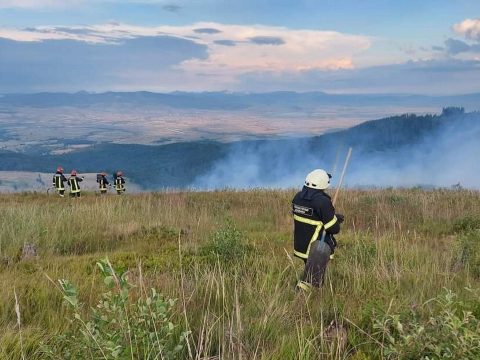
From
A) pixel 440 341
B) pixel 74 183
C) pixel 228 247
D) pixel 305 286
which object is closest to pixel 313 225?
pixel 305 286

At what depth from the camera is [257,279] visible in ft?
18.3

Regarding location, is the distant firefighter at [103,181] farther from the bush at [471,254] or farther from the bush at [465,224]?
the bush at [471,254]

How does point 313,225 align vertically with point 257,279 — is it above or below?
above

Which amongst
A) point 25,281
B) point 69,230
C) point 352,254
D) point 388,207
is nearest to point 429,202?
point 388,207

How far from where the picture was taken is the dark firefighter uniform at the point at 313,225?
5.82 metres

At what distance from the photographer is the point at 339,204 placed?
15.9 meters

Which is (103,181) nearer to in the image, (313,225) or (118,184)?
(118,184)

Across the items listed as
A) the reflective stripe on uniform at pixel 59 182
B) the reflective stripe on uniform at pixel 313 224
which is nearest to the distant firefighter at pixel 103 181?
the reflective stripe on uniform at pixel 59 182

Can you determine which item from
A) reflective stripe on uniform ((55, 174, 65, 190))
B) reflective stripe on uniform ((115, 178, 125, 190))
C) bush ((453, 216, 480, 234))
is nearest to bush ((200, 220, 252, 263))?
bush ((453, 216, 480, 234))

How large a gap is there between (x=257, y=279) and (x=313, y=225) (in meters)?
1.07

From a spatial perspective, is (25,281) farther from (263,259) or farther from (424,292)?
(424,292)

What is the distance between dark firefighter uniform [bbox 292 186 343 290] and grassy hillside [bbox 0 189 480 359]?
25 cm

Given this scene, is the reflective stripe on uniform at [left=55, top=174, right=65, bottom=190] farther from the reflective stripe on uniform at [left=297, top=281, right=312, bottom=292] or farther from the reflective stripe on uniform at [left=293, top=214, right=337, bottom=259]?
the reflective stripe on uniform at [left=297, top=281, right=312, bottom=292]

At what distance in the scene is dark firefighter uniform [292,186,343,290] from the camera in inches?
229
